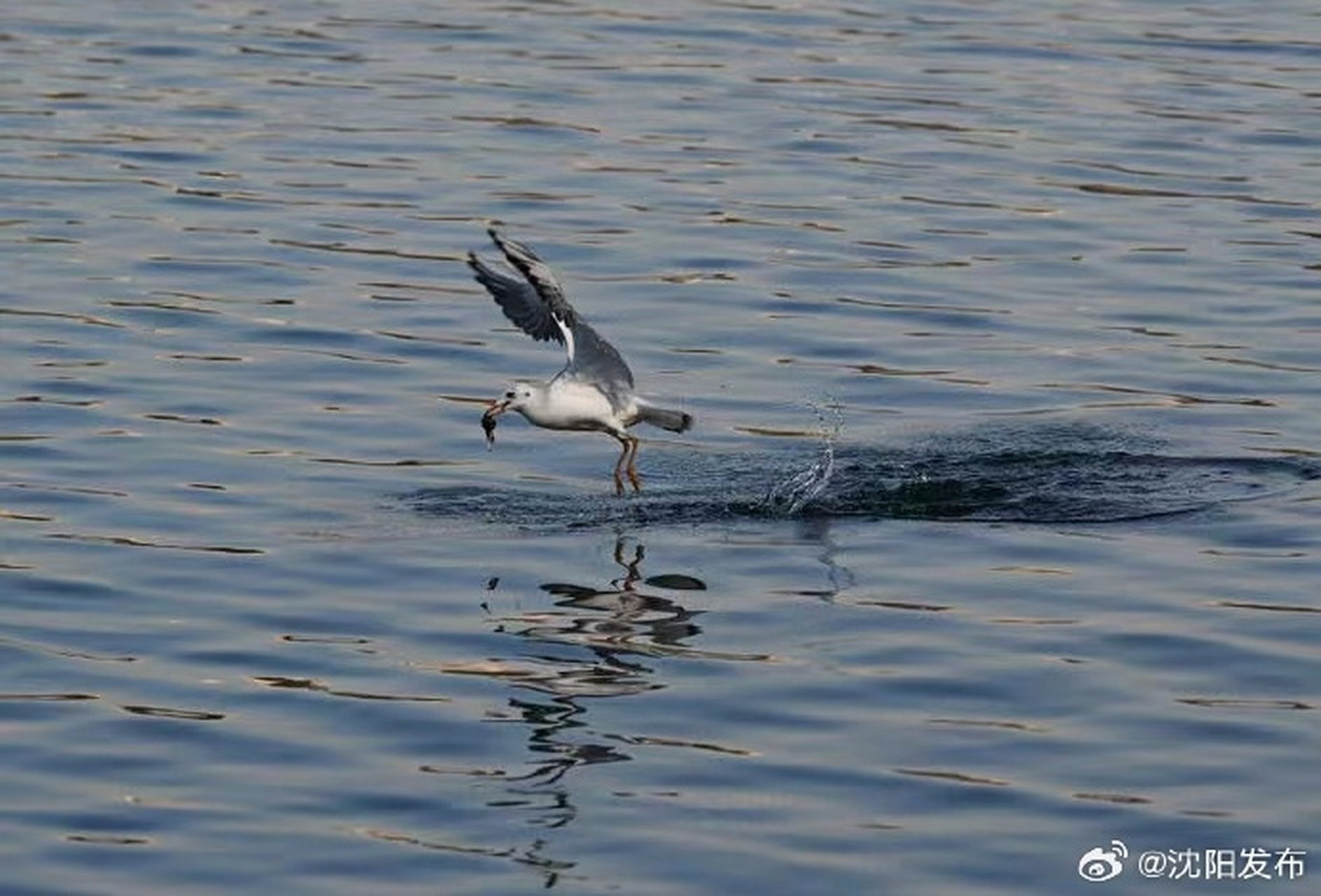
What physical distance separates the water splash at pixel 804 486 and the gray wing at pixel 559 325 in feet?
2.95

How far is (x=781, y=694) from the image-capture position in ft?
35.8

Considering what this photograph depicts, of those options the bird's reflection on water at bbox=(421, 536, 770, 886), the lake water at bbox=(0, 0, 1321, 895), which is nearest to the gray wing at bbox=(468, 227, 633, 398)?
the lake water at bbox=(0, 0, 1321, 895)

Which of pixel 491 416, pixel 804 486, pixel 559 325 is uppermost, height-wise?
pixel 559 325

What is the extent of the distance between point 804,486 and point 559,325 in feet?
4.46

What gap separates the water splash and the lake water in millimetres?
32

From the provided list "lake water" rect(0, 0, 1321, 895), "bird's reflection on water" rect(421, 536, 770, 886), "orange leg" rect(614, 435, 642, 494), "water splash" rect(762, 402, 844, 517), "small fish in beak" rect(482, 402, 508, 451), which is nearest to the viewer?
"lake water" rect(0, 0, 1321, 895)

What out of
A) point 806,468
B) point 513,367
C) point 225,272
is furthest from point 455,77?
point 806,468

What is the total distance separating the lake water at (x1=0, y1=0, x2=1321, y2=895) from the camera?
9781 millimetres

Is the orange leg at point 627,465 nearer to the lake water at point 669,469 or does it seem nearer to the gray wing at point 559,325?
the lake water at point 669,469

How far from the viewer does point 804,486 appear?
1390cm

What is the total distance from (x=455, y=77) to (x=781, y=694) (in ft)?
45.1

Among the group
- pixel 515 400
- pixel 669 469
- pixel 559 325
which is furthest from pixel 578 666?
pixel 669 469

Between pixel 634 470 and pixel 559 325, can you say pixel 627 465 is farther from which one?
pixel 559 325

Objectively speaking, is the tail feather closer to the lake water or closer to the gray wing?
the gray wing
